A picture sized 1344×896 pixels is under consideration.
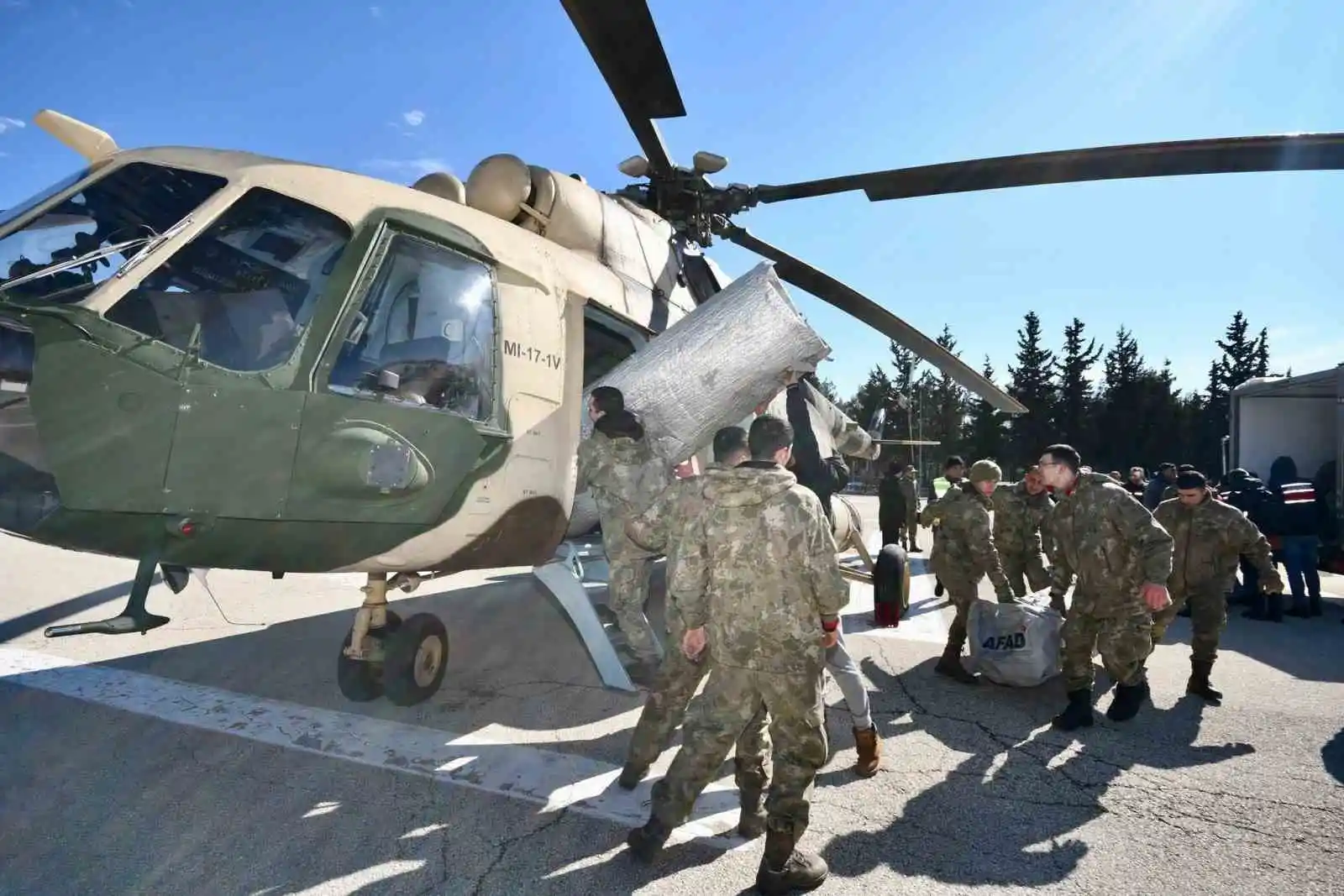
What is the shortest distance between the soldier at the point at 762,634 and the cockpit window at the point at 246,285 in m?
1.97

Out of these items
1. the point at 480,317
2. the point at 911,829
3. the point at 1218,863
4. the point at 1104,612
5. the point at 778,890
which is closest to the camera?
the point at 778,890

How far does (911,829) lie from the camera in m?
2.93

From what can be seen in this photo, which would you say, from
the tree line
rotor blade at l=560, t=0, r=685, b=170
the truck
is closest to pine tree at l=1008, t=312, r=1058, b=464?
the tree line

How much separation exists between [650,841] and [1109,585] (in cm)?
304

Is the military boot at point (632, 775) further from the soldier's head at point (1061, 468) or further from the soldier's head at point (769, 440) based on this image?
the soldier's head at point (1061, 468)

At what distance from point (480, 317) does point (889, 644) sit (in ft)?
13.9

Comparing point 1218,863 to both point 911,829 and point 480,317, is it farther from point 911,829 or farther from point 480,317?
point 480,317

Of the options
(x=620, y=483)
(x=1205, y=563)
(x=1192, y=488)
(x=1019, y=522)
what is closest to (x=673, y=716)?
(x=620, y=483)

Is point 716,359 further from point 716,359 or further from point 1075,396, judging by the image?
point 1075,396

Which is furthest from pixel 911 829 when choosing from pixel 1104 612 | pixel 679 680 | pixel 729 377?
pixel 729 377

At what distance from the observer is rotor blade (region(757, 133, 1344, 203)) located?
3801mm

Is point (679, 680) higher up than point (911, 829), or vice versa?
point (679, 680)

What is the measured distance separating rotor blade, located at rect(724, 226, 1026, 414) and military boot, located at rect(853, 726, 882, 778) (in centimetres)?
352

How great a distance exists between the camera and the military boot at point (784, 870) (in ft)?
7.91
